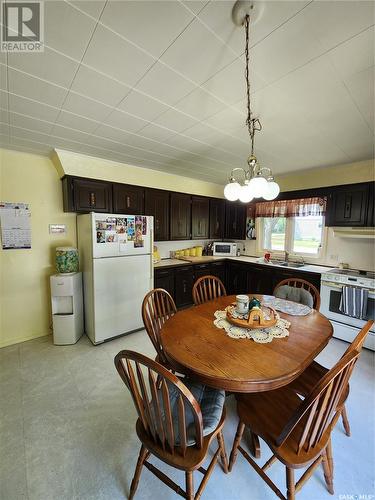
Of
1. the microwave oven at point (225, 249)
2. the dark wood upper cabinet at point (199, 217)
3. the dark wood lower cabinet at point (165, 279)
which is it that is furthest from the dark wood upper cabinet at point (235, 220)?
the dark wood lower cabinet at point (165, 279)

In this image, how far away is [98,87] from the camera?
61.2 inches

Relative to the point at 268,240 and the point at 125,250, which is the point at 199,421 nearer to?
the point at 125,250

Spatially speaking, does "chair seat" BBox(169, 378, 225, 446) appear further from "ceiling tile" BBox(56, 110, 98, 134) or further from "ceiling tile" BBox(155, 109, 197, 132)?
"ceiling tile" BBox(56, 110, 98, 134)

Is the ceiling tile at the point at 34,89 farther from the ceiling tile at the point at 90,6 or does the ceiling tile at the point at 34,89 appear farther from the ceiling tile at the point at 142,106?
the ceiling tile at the point at 90,6

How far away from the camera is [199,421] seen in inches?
37.7

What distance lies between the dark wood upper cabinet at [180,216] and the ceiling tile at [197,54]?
102 inches

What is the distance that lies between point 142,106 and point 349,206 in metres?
3.13

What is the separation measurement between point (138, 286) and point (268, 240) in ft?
9.73

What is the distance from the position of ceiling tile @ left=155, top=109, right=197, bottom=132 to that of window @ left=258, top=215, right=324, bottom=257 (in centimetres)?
285

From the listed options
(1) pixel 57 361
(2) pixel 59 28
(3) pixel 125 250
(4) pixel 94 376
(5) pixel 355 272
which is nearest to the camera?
(2) pixel 59 28

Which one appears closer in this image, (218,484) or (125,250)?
(218,484)

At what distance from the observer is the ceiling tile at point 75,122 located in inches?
76.7

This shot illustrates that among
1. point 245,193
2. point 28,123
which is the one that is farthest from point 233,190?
point 28,123

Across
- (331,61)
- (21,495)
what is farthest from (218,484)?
(331,61)
